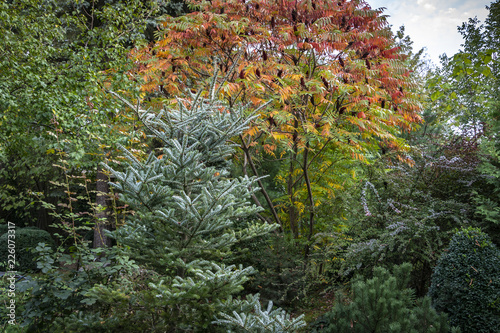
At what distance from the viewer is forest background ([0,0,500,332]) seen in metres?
2.61

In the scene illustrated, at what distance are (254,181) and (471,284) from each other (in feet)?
6.99

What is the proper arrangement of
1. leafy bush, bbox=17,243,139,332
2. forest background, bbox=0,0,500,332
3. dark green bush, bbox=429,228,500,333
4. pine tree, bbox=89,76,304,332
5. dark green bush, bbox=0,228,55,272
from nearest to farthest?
1. pine tree, bbox=89,76,304,332
2. forest background, bbox=0,0,500,332
3. dark green bush, bbox=429,228,500,333
4. leafy bush, bbox=17,243,139,332
5. dark green bush, bbox=0,228,55,272

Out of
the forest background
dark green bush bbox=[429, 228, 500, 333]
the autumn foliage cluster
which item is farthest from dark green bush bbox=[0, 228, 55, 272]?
dark green bush bbox=[429, 228, 500, 333]

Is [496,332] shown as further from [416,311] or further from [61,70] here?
[61,70]

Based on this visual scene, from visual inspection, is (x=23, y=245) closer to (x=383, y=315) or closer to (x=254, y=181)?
(x=254, y=181)

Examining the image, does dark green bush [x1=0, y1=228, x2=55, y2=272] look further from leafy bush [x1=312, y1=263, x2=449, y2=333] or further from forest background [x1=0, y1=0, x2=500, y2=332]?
leafy bush [x1=312, y1=263, x2=449, y2=333]

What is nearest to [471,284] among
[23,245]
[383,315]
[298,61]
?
[383,315]

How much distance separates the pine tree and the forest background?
2 cm

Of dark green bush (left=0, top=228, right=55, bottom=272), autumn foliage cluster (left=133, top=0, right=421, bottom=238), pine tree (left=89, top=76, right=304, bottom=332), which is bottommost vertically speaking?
dark green bush (left=0, top=228, right=55, bottom=272)

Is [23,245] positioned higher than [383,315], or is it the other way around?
[383,315]

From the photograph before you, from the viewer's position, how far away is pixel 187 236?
2754mm

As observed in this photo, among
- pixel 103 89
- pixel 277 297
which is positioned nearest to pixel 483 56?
Result: pixel 277 297

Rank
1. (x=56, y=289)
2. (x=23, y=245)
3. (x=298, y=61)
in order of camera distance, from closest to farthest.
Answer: (x=56, y=289) < (x=298, y=61) < (x=23, y=245)

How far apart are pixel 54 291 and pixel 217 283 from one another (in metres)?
1.94
